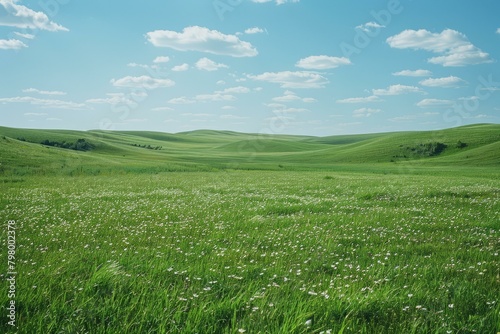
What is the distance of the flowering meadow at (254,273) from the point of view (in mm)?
4105

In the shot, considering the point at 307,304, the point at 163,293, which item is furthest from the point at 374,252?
the point at 163,293

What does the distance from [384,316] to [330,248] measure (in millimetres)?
3443

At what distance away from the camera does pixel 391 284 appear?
5.61 meters

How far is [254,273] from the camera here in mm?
6121

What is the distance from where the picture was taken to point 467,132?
375 ft

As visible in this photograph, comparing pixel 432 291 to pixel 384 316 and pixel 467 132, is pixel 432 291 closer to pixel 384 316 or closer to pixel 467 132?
pixel 384 316

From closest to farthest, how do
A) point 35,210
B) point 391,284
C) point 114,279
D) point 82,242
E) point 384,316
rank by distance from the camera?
1. point 384,316
2. point 114,279
3. point 391,284
4. point 82,242
5. point 35,210

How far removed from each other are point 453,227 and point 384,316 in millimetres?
7166

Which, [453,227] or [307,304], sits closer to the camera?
[307,304]

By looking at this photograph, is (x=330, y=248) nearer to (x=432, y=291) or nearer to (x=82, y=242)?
(x=432, y=291)

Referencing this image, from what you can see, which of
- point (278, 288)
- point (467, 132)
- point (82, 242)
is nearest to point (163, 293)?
point (278, 288)

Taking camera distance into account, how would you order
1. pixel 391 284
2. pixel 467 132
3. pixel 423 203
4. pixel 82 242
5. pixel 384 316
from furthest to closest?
pixel 467 132
pixel 423 203
pixel 82 242
pixel 391 284
pixel 384 316

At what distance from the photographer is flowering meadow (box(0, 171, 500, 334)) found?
13.5ft

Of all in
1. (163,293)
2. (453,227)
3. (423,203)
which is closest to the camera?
(163,293)
